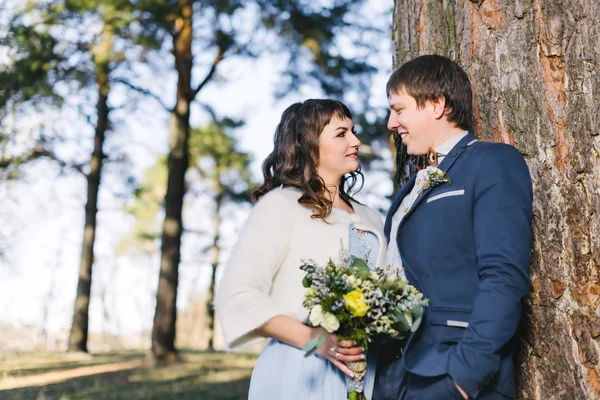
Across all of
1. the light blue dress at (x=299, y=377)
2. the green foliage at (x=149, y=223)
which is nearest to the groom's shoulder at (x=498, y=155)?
the light blue dress at (x=299, y=377)

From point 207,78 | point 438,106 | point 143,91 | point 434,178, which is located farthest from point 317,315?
point 143,91

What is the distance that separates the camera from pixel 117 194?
17.8 meters

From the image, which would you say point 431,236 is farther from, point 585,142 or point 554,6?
point 554,6

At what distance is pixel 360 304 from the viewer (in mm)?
2402

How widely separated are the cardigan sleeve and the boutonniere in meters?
0.72

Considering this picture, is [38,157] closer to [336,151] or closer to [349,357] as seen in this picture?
[336,151]

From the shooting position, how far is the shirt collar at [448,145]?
2.88m

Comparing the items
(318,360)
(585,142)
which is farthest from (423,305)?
(585,142)

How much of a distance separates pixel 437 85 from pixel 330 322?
3.94 feet

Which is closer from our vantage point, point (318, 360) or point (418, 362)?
point (418, 362)

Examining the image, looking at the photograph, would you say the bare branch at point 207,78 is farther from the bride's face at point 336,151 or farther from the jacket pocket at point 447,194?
the jacket pocket at point 447,194

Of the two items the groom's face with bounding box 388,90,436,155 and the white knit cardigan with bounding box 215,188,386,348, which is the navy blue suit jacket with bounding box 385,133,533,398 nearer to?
the groom's face with bounding box 388,90,436,155

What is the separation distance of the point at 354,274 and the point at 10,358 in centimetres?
1344

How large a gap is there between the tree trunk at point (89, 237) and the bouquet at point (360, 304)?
46.0ft
